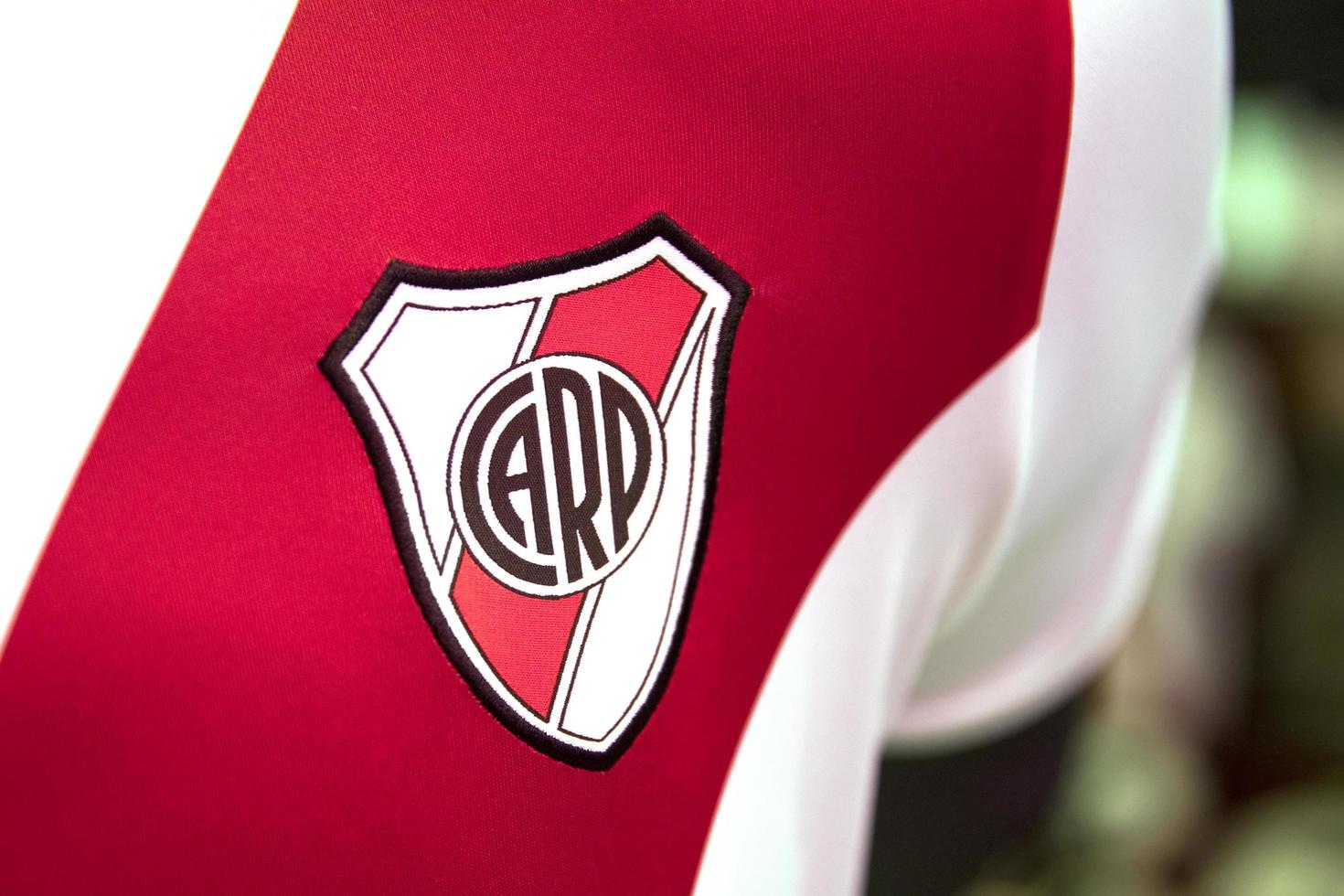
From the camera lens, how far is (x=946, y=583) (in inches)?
22.8

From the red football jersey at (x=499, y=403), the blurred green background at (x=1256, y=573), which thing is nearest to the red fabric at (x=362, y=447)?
the red football jersey at (x=499, y=403)

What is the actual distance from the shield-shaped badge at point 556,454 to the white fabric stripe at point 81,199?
7 centimetres

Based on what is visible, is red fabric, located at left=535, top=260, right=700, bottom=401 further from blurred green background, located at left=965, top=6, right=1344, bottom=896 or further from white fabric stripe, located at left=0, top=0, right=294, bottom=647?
blurred green background, located at left=965, top=6, right=1344, bottom=896

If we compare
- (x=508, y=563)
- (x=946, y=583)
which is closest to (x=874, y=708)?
(x=946, y=583)

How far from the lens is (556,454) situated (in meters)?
0.42

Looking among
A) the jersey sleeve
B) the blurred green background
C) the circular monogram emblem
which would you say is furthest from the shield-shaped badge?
the blurred green background

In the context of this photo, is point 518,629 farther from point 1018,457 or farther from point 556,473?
point 1018,457

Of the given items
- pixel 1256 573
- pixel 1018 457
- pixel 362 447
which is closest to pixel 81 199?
pixel 362 447

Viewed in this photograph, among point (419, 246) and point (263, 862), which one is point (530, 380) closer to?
point (419, 246)

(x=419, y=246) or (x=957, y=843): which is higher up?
(x=419, y=246)

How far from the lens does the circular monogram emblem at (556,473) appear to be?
414mm

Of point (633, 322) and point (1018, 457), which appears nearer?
point (633, 322)

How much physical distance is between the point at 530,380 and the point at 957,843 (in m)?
0.62

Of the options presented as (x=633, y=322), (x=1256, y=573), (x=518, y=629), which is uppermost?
(x=1256, y=573)
